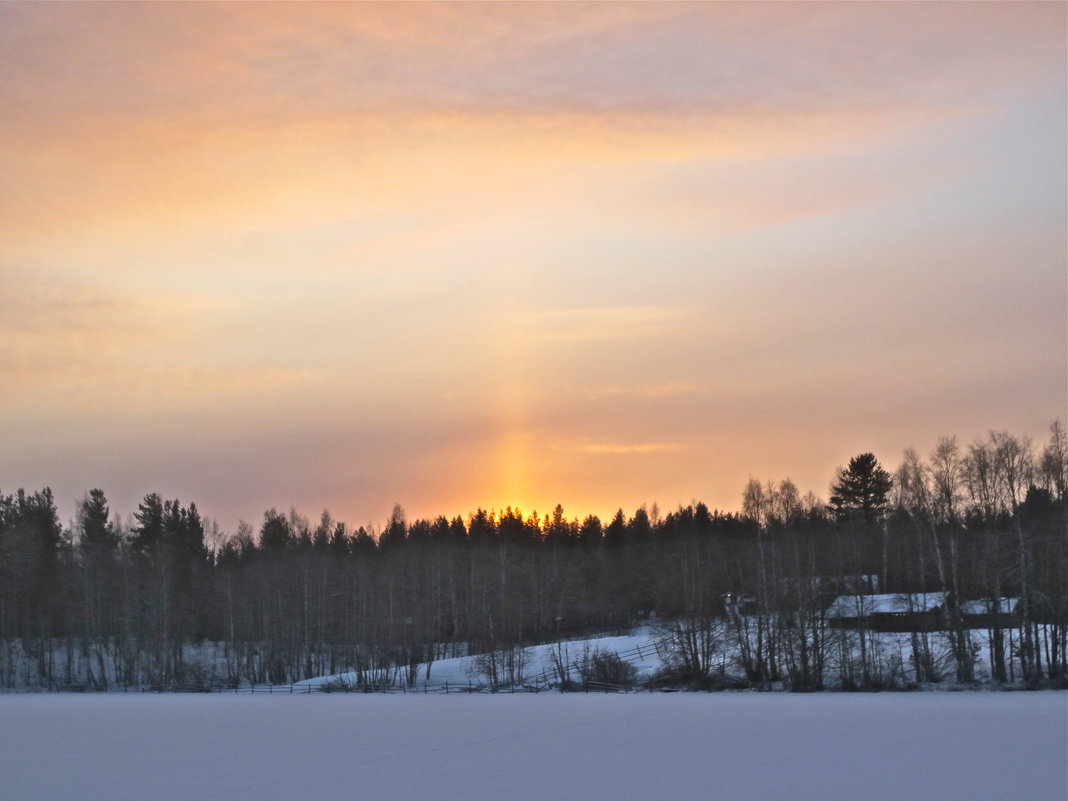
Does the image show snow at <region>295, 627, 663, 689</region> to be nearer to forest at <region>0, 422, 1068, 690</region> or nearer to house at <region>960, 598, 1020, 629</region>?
forest at <region>0, 422, 1068, 690</region>

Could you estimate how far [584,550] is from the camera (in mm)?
131500

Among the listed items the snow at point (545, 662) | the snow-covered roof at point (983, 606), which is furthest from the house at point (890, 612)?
the snow at point (545, 662)

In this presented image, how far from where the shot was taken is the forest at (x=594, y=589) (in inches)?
2596

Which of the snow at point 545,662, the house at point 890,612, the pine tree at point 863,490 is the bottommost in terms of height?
the snow at point 545,662

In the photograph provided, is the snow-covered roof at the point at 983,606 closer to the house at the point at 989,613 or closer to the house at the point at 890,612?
the house at the point at 989,613
